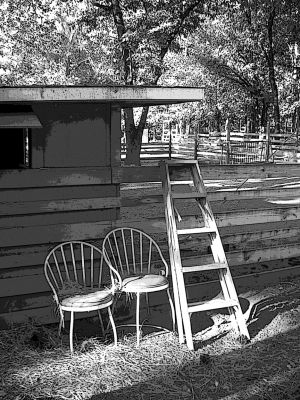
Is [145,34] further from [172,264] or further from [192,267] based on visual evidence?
[192,267]

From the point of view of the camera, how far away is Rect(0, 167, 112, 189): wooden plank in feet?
14.3

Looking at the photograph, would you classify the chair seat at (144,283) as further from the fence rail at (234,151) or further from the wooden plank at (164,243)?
the fence rail at (234,151)

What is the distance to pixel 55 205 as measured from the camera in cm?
456

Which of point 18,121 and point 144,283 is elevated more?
point 18,121

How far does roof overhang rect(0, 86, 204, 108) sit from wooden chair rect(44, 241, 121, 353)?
135 cm

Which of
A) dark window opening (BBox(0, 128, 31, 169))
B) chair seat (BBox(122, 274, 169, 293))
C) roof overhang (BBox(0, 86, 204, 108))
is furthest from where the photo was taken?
dark window opening (BBox(0, 128, 31, 169))

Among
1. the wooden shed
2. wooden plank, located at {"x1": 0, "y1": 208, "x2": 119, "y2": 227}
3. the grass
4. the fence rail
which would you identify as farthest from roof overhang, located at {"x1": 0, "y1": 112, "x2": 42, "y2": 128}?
the fence rail

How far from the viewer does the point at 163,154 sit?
74.1 ft

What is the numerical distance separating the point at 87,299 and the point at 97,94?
1666 millimetres

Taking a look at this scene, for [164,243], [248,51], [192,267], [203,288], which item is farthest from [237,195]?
[248,51]

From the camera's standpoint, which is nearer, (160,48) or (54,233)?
(54,233)

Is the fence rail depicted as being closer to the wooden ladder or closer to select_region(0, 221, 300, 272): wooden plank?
select_region(0, 221, 300, 272): wooden plank

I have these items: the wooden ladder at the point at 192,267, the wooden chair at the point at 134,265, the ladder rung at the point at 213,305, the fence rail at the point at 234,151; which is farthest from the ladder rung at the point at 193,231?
the fence rail at the point at 234,151

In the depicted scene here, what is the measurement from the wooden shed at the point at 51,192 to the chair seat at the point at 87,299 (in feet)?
2.04
